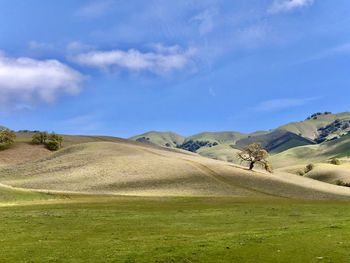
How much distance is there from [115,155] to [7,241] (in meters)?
112

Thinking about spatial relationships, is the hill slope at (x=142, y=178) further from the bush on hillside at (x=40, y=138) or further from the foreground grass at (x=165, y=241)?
the foreground grass at (x=165, y=241)

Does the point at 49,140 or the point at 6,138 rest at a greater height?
the point at 6,138

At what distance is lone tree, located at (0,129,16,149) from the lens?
562 ft

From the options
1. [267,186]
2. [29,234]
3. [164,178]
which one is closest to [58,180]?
[164,178]

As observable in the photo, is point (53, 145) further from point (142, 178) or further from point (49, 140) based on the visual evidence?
point (142, 178)

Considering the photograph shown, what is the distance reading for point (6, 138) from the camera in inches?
6816

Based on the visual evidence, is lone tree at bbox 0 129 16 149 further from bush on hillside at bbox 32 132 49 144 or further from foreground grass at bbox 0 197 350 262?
foreground grass at bbox 0 197 350 262

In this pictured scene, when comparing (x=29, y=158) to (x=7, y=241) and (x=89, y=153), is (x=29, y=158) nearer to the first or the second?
(x=89, y=153)

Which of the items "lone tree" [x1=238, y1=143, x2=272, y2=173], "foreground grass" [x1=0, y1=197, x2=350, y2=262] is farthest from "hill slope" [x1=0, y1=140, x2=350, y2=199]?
"foreground grass" [x1=0, y1=197, x2=350, y2=262]

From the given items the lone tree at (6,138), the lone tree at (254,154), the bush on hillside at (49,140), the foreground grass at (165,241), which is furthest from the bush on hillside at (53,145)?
the foreground grass at (165,241)

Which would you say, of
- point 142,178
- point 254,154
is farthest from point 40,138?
point 254,154

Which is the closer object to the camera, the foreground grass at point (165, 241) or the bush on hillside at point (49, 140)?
the foreground grass at point (165, 241)

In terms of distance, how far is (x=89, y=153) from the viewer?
481 feet

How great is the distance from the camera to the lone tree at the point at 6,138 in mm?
171375
